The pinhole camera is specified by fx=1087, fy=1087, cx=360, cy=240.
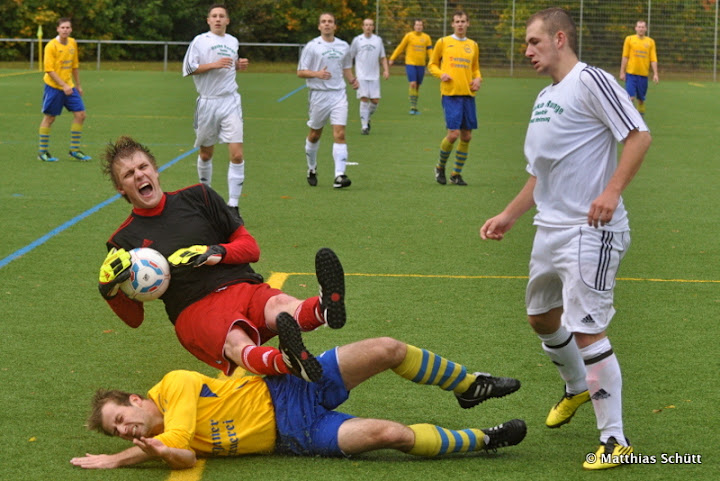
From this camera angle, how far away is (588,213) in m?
4.90

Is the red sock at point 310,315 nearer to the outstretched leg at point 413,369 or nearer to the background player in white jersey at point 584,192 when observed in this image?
the outstretched leg at point 413,369

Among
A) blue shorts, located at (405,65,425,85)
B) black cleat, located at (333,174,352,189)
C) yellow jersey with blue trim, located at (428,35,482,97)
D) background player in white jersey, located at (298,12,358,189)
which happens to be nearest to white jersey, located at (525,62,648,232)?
black cleat, located at (333,174,352,189)

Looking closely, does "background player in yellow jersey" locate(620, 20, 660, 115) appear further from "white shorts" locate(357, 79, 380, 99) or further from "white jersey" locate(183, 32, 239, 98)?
"white jersey" locate(183, 32, 239, 98)

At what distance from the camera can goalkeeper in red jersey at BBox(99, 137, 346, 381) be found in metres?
5.34

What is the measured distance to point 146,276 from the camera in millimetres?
5449

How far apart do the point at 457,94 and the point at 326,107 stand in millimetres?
1745

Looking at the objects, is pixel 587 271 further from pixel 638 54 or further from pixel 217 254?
pixel 638 54

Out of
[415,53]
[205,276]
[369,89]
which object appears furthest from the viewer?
[415,53]

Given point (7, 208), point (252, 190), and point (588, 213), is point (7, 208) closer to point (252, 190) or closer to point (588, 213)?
point (252, 190)

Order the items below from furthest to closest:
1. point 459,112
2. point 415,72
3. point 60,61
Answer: point 415,72, point 60,61, point 459,112

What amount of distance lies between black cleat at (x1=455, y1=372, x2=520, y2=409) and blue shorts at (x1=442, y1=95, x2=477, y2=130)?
363 inches

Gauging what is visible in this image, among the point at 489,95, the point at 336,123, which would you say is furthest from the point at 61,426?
the point at 489,95

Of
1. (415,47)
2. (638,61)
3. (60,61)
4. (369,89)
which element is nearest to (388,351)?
(60,61)

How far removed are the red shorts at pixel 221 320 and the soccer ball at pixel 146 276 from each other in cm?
21
